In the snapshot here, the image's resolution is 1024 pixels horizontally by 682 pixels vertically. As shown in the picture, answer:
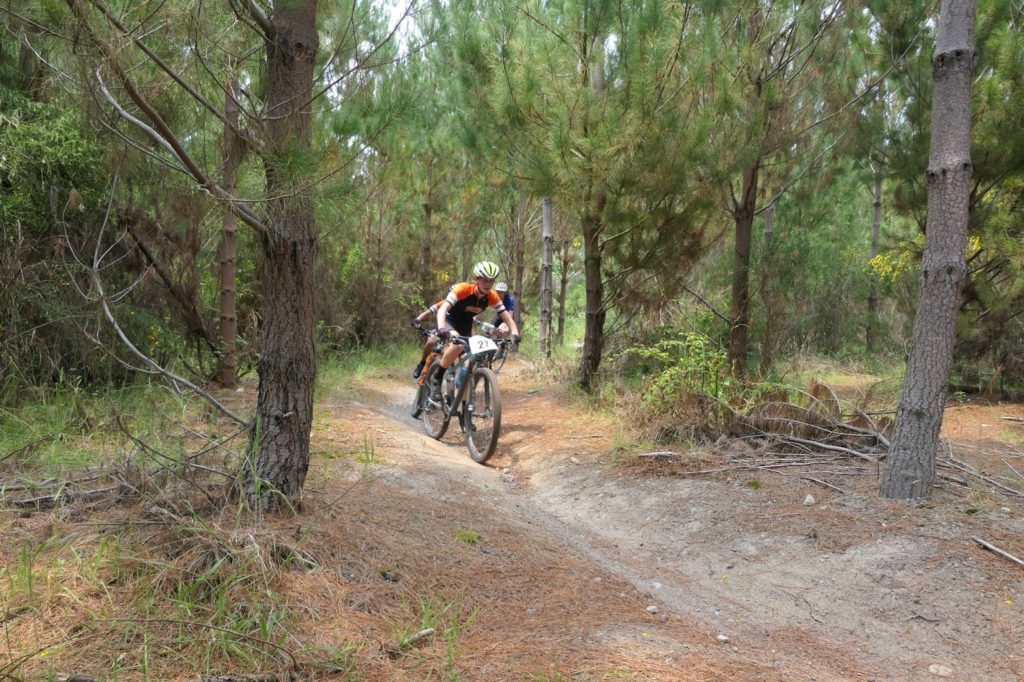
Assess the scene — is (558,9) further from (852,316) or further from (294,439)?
(852,316)

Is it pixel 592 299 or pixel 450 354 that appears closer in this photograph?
pixel 450 354

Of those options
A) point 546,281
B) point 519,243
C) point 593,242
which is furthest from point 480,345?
point 519,243

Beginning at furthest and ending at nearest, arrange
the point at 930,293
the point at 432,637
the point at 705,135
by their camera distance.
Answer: the point at 705,135, the point at 930,293, the point at 432,637

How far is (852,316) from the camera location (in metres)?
13.4

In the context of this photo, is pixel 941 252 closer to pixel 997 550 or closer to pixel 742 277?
pixel 997 550

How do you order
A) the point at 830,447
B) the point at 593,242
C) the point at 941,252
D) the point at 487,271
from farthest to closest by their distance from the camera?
the point at 593,242
the point at 487,271
the point at 830,447
the point at 941,252

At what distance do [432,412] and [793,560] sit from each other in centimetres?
495

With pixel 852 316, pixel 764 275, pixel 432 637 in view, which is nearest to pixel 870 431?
pixel 764 275

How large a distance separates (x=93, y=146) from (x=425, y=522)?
4.03 m

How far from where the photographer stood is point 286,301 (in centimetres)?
335

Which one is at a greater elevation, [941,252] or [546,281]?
[546,281]

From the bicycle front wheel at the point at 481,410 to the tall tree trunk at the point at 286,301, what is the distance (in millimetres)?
3365

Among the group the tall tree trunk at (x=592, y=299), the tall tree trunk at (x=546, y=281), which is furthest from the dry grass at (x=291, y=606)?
the tall tree trunk at (x=546, y=281)

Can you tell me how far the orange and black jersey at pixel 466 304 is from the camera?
25.0 ft
